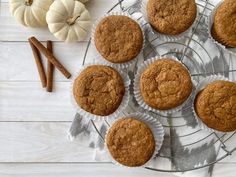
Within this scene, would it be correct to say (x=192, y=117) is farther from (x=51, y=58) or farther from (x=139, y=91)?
(x=51, y=58)

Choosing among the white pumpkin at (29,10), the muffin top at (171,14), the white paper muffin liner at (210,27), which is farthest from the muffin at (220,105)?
the white pumpkin at (29,10)

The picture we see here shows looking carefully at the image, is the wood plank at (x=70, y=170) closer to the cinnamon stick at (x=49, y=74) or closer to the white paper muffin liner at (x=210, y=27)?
the cinnamon stick at (x=49, y=74)

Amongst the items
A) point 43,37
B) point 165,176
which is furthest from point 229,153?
point 43,37

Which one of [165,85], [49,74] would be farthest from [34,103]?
[165,85]

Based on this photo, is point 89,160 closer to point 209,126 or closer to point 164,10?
point 209,126

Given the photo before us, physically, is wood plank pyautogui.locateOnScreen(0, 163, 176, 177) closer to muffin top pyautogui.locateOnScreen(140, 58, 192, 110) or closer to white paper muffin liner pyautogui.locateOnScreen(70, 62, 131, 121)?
white paper muffin liner pyautogui.locateOnScreen(70, 62, 131, 121)

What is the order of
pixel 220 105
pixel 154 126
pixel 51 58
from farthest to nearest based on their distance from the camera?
pixel 51 58 → pixel 154 126 → pixel 220 105
